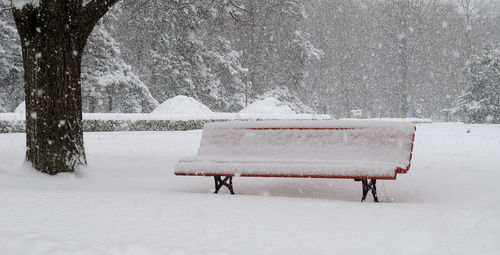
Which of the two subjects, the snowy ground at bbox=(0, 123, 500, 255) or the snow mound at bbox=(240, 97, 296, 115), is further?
the snow mound at bbox=(240, 97, 296, 115)

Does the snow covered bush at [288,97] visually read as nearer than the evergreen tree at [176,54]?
No

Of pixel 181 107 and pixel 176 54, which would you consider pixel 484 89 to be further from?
pixel 176 54

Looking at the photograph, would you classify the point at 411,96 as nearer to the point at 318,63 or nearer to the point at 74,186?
the point at 318,63

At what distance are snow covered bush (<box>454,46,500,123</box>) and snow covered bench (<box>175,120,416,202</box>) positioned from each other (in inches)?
956

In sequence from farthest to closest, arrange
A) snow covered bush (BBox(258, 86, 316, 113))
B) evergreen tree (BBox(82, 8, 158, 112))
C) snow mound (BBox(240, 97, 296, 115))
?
snow covered bush (BBox(258, 86, 316, 113)), snow mound (BBox(240, 97, 296, 115)), evergreen tree (BBox(82, 8, 158, 112))

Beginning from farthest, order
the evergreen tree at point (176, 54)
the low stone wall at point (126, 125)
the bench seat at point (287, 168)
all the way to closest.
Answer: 1. the evergreen tree at point (176, 54)
2. the low stone wall at point (126, 125)
3. the bench seat at point (287, 168)

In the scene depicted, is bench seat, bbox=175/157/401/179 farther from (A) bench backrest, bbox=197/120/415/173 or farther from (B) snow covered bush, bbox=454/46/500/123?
(B) snow covered bush, bbox=454/46/500/123

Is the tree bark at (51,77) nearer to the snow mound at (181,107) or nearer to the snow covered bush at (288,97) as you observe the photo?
the snow mound at (181,107)

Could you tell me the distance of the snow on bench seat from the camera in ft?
19.0

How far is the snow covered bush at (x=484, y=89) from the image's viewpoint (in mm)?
27750

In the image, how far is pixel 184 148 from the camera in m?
13.3

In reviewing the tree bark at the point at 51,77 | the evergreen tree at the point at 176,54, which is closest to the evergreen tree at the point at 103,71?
the evergreen tree at the point at 176,54

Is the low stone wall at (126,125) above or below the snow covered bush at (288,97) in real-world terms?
below

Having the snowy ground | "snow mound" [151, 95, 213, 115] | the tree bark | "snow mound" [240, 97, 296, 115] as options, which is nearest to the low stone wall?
"snow mound" [151, 95, 213, 115]
